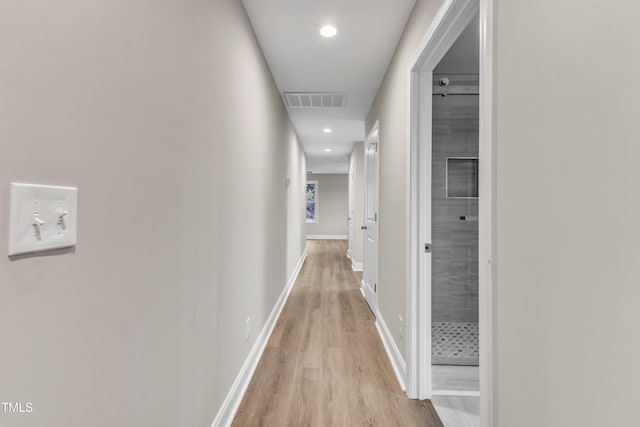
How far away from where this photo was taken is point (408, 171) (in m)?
2.18

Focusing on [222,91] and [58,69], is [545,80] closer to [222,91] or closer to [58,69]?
[58,69]

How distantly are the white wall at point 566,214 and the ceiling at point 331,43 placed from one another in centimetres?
140

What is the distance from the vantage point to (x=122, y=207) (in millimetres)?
886

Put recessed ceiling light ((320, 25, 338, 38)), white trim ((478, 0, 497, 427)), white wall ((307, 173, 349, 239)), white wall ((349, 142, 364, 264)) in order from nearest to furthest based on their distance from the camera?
1. white trim ((478, 0, 497, 427))
2. recessed ceiling light ((320, 25, 338, 38))
3. white wall ((349, 142, 364, 264))
4. white wall ((307, 173, 349, 239))

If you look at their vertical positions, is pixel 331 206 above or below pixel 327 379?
above

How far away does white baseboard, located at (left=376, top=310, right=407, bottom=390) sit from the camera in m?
2.24

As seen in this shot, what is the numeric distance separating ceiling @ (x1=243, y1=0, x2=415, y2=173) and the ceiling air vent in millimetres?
84

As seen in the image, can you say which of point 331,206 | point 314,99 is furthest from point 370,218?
point 331,206

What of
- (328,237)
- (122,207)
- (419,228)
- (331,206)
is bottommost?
(328,237)

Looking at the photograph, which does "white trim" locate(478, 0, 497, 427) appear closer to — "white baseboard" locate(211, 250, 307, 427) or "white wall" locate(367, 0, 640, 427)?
"white wall" locate(367, 0, 640, 427)

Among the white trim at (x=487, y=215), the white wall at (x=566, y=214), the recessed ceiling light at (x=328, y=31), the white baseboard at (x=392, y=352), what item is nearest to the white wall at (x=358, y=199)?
the white baseboard at (x=392, y=352)

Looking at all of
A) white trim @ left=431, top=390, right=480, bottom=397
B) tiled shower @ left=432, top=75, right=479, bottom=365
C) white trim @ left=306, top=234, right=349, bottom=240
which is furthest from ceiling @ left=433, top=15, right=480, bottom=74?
white trim @ left=306, top=234, right=349, bottom=240

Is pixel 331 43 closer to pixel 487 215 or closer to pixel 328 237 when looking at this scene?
pixel 487 215

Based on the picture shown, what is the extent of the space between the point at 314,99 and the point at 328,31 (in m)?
1.52
